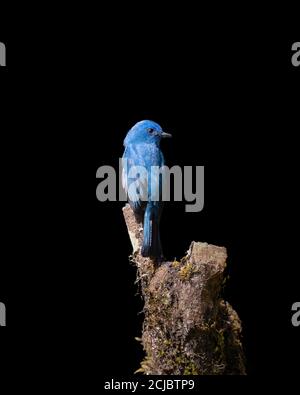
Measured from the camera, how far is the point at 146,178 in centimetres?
644

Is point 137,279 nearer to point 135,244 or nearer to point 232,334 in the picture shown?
point 135,244

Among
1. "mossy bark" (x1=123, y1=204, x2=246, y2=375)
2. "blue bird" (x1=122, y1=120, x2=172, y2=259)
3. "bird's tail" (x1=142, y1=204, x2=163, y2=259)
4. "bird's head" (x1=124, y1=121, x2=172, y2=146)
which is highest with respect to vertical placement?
"bird's head" (x1=124, y1=121, x2=172, y2=146)

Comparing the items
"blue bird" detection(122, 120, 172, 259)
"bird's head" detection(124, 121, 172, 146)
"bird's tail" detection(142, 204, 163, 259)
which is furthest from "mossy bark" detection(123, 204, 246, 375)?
"bird's head" detection(124, 121, 172, 146)

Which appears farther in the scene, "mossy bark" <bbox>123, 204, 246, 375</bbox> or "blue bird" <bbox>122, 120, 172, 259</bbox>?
"blue bird" <bbox>122, 120, 172, 259</bbox>

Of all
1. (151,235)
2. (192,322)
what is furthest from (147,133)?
(192,322)

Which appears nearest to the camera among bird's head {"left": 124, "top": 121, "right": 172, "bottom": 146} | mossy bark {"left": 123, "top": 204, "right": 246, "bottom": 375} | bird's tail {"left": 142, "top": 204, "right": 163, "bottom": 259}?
mossy bark {"left": 123, "top": 204, "right": 246, "bottom": 375}

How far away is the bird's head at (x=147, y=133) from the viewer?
6770 mm

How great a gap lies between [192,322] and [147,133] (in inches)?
88.6

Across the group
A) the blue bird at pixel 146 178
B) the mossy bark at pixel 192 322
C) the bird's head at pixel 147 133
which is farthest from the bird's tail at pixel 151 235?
the bird's head at pixel 147 133

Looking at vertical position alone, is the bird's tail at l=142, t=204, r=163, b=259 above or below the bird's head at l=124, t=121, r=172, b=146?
below

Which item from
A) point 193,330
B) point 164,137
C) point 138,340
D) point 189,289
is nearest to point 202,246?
point 189,289

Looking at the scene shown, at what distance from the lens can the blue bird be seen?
6.18m

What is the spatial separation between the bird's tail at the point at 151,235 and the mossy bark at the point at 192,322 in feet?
0.90

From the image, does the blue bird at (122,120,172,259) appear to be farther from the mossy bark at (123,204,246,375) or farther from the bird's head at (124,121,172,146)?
the mossy bark at (123,204,246,375)
